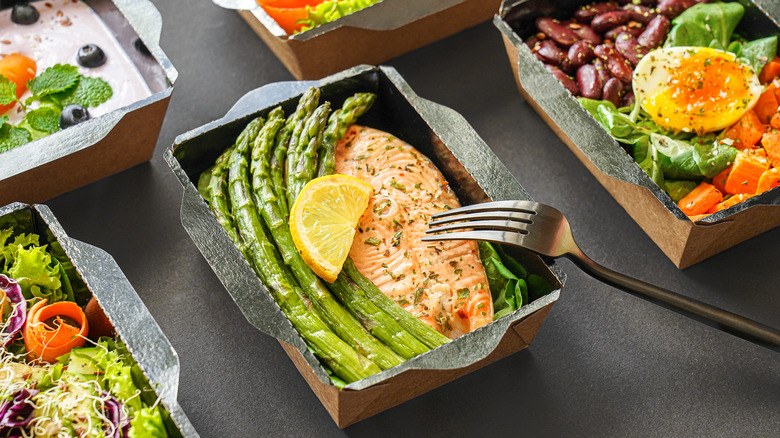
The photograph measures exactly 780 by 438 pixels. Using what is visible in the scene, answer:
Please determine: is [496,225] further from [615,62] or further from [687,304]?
[615,62]

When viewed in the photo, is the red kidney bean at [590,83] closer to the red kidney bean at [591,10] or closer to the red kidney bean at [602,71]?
the red kidney bean at [602,71]

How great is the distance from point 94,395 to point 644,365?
1802 millimetres

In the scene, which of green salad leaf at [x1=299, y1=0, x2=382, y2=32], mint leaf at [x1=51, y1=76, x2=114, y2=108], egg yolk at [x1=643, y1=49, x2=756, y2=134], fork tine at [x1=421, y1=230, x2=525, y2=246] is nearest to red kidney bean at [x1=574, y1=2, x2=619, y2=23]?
egg yolk at [x1=643, y1=49, x2=756, y2=134]

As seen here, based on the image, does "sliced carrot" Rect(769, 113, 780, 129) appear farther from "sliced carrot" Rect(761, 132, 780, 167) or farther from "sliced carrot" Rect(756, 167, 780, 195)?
"sliced carrot" Rect(756, 167, 780, 195)

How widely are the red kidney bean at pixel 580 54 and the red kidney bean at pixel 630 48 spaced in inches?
4.8

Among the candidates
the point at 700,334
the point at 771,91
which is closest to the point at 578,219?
the point at 700,334

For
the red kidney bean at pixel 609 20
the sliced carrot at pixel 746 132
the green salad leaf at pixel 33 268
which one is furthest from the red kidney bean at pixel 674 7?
the green salad leaf at pixel 33 268

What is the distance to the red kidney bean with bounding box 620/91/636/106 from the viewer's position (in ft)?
10.9

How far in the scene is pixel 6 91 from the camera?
10.7ft

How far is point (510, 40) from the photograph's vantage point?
3273 millimetres

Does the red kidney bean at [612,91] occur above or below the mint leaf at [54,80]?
below

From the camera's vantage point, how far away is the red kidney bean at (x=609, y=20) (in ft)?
11.5

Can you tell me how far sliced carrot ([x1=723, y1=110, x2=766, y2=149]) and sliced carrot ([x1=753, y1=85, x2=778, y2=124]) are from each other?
0.09 metres

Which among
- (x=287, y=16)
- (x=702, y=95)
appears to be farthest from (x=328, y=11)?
(x=702, y=95)
